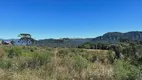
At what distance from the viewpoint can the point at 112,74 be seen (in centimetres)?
776

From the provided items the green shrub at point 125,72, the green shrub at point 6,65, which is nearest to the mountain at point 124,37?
the green shrub at point 6,65

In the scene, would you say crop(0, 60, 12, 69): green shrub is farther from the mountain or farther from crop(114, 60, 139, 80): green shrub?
the mountain

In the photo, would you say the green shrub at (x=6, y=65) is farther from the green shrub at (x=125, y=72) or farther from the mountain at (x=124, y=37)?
the mountain at (x=124, y=37)

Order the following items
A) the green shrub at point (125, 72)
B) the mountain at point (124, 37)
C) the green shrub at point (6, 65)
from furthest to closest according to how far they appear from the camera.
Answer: the mountain at point (124, 37) → the green shrub at point (6, 65) → the green shrub at point (125, 72)

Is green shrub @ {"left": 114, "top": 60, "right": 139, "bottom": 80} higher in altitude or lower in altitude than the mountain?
lower

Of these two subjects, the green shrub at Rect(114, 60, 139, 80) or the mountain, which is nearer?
the green shrub at Rect(114, 60, 139, 80)

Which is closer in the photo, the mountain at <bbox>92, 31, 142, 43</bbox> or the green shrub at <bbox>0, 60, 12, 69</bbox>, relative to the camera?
the green shrub at <bbox>0, 60, 12, 69</bbox>

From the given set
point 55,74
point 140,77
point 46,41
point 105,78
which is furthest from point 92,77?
point 46,41

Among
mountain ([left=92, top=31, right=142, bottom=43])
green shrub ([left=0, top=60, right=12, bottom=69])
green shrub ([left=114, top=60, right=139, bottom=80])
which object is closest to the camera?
green shrub ([left=114, top=60, right=139, bottom=80])

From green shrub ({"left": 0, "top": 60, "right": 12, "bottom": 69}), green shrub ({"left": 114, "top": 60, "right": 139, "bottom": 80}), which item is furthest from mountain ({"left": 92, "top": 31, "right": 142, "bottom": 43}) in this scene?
green shrub ({"left": 114, "top": 60, "right": 139, "bottom": 80})

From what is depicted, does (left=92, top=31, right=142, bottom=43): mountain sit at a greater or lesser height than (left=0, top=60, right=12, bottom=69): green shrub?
greater

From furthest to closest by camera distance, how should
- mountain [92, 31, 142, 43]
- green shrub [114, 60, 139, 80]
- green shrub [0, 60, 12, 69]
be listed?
mountain [92, 31, 142, 43], green shrub [0, 60, 12, 69], green shrub [114, 60, 139, 80]

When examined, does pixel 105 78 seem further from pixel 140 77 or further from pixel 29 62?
pixel 29 62

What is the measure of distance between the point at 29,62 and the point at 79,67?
271 cm
